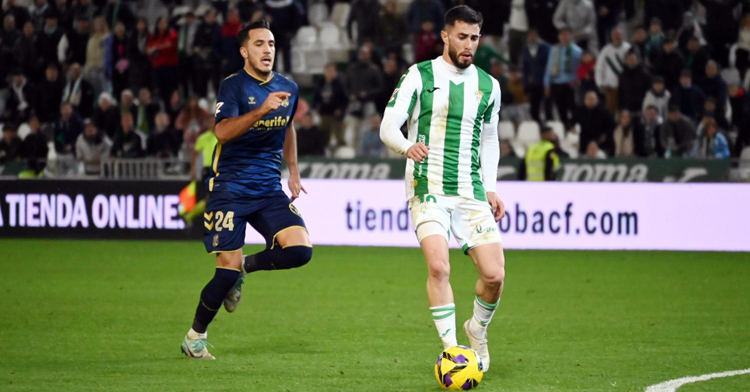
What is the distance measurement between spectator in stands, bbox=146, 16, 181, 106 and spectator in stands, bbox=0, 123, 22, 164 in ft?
8.99

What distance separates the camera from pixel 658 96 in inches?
741

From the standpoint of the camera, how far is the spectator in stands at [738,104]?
18.2 metres

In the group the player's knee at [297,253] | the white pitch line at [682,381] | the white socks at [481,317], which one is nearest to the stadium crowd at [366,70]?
the player's knee at [297,253]

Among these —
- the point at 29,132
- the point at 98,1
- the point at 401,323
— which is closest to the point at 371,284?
the point at 401,323

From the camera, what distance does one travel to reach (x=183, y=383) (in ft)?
20.9

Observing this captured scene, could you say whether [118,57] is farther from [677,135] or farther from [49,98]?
[677,135]

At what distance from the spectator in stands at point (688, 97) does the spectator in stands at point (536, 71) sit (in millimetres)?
2144

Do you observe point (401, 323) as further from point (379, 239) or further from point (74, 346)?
point (379, 239)

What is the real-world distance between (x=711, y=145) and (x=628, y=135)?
1.32 metres

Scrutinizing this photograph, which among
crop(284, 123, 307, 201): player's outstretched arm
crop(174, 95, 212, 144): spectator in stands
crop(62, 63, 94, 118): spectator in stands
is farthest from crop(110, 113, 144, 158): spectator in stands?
crop(284, 123, 307, 201): player's outstretched arm

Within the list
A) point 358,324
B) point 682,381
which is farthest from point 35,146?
point 682,381

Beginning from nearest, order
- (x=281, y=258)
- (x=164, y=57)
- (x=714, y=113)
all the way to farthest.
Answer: (x=281, y=258)
(x=714, y=113)
(x=164, y=57)

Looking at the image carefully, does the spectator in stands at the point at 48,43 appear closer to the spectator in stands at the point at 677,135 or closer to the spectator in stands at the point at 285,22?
the spectator in stands at the point at 285,22

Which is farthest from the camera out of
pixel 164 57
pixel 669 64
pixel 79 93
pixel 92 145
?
pixel 79 93
